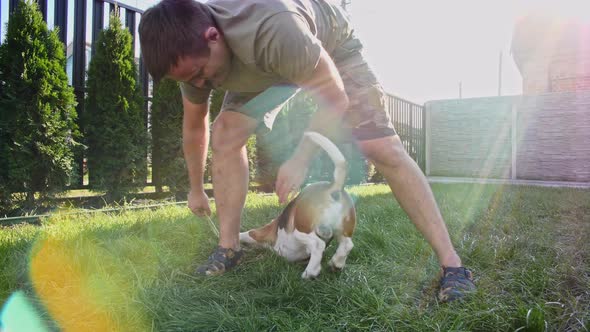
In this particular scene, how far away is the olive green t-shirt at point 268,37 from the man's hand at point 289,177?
0.35 meters

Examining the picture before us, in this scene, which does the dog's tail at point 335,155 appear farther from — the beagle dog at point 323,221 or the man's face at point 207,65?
the man's face at point 207,65

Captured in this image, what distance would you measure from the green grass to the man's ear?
97 centimetres

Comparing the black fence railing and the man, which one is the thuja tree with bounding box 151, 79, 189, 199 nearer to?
the man

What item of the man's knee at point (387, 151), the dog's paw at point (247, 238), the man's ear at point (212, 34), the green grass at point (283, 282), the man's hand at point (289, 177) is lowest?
the green grass at point (283, 282)

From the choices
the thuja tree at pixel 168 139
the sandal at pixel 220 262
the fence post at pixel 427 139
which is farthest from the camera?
the fence post at pixel 427 139

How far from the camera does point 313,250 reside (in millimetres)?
2000

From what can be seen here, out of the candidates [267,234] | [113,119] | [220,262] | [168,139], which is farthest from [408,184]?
[168,139]

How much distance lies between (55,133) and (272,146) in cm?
325

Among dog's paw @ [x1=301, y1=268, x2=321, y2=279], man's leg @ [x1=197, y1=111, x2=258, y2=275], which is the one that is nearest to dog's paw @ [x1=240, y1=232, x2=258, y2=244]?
man's leg @ [x1=197, y1=111, x2=258, y2=275]

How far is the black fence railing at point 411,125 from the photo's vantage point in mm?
A: 11211

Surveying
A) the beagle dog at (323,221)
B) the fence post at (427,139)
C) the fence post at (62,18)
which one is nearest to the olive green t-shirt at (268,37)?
the beagle dog at (323,221)

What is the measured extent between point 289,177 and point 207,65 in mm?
531

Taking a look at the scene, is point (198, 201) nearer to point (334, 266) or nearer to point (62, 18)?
point (334, 266)

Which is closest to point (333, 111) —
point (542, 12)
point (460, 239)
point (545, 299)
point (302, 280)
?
point (302, 280)
